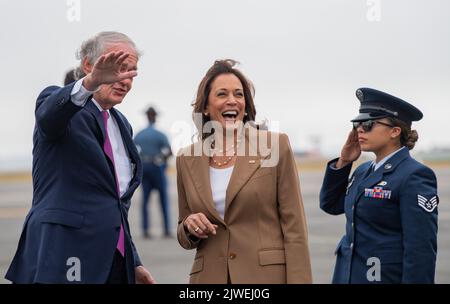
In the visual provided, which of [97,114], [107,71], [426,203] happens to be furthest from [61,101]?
[426,203]

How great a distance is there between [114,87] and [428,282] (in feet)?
5.24

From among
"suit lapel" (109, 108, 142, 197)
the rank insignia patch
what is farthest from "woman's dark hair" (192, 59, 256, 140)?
the rank insignia patch

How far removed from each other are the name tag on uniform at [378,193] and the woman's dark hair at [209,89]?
0.63 m

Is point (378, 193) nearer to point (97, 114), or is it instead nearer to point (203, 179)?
point (203, 179)

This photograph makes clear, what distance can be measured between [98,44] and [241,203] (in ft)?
3.10

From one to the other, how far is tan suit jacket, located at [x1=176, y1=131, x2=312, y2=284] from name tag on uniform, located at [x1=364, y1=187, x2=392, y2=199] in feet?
1.08

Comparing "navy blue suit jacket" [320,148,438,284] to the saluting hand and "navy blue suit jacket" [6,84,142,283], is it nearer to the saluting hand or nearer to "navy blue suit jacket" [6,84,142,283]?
"navy blue suit jacket" [6,84,142,283]

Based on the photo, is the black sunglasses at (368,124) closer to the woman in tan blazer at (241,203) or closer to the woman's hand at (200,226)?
the woman in tan blazer at (241,203)

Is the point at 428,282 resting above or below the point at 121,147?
below

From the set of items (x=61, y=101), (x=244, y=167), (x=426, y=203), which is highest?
(x=61, y=101)

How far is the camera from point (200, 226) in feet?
12.8
